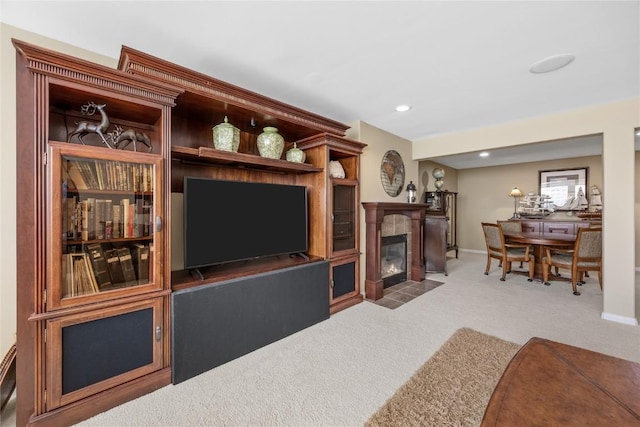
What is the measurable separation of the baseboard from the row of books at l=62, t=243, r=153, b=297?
4.48 m

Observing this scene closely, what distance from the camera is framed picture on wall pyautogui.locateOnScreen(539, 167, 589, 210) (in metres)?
5.46

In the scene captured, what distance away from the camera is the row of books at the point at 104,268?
4.89 feet

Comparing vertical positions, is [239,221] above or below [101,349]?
above

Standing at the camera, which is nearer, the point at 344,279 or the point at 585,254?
the point at 344,279

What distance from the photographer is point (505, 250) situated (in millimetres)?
4363

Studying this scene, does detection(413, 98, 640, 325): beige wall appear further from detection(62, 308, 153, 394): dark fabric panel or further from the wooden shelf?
detection(62, 308, 153, 394): dark fabric panel

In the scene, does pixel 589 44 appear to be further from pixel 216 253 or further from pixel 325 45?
pixel 216 253

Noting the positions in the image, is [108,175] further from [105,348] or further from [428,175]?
[428,175]

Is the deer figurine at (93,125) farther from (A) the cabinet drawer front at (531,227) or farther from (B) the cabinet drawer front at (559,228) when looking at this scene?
(B) the cabinet drawer front at (559,228)

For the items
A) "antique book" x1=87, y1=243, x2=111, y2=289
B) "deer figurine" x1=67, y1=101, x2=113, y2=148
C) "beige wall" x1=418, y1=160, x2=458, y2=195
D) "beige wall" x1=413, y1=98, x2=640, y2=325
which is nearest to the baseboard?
"beige wall" x1=413, y1=98, x2=640, y2=325

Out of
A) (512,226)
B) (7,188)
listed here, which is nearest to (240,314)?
(7,188)

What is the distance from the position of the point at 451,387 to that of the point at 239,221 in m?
2.01

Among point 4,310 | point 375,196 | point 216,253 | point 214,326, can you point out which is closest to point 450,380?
point 214,326

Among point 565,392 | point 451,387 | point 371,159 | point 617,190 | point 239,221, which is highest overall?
point 371,159
